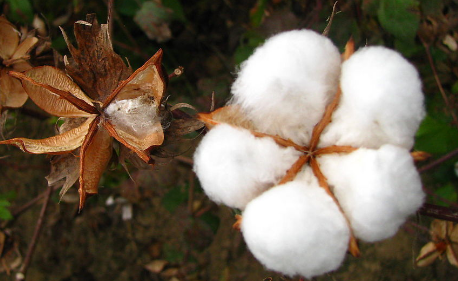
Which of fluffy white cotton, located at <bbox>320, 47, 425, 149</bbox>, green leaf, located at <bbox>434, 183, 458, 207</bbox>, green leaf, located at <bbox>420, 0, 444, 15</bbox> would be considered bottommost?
green leaf, located at <bbox>434, 183, 458, 207</bbox>

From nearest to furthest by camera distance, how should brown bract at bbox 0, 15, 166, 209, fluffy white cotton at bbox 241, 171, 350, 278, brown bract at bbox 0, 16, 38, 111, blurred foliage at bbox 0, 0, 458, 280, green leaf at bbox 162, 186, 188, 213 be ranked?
fluffy white cotton at bbox 241, 171, 350, 278, brown bract at bbox 0, 15, 166, 209, brown bract at bbox 0, 16, 38, 111, blurred foliage at bbox 0, 0, 458, 280, green leaf at bbox 162, 186, 188, 213

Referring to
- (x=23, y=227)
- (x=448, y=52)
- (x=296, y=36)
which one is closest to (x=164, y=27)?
(x=296, y=36)

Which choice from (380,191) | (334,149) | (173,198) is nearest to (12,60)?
(173,198)

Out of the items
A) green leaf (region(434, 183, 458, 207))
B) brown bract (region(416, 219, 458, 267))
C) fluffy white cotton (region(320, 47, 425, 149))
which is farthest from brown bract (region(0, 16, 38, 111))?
green leaf (region(434, 183, 458, 207))

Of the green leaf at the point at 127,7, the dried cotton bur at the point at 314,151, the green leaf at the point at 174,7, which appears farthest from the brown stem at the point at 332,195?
the green leaf at the point at 127,7

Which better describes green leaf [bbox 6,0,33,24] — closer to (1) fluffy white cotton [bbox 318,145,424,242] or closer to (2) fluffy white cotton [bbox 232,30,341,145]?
(2) fluffy white cotton [bbox 232,30,341,145]

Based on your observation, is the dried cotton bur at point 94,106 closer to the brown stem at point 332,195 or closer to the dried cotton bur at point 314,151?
the dried cotton bur at point 314,151

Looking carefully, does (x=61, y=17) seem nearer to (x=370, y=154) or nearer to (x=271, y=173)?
(x=271, y=173)
